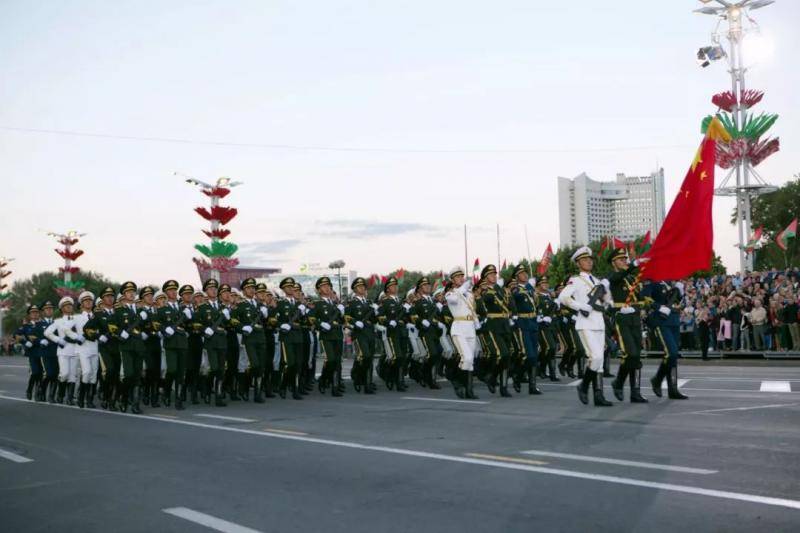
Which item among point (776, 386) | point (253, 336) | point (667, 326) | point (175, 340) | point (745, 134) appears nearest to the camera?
point (667, 326)

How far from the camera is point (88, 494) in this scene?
738 centimetres

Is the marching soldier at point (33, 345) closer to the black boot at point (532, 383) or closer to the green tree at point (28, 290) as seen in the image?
the black boot at point (532, 383)

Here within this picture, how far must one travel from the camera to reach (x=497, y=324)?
47.7 feet

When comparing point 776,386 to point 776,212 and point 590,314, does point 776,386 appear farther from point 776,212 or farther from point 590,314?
point 776,212

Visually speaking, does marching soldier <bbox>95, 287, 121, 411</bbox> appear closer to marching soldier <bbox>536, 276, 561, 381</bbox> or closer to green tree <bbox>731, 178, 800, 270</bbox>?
marching soldier <bbox>536, 276, 561, 381</bbox>

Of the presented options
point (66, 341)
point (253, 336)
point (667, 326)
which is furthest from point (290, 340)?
point (667, 326)

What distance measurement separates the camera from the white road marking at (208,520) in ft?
19.2

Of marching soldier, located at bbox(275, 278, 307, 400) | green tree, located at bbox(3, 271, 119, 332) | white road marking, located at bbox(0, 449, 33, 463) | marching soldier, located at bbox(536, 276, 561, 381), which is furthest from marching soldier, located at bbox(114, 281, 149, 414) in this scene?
green tree, located at bbox(3, 271, 119, 332)

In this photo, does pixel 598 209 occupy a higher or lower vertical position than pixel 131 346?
higher

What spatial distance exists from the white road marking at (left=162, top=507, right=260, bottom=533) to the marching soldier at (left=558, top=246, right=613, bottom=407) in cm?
718

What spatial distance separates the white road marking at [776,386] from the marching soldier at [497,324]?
4.11 meters

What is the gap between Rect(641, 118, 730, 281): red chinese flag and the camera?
40.3 ft

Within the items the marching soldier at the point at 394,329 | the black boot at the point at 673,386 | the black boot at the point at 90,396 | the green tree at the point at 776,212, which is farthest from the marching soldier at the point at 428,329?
the green tree at the point at 776,212

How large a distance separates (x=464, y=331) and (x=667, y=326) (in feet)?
11.7
